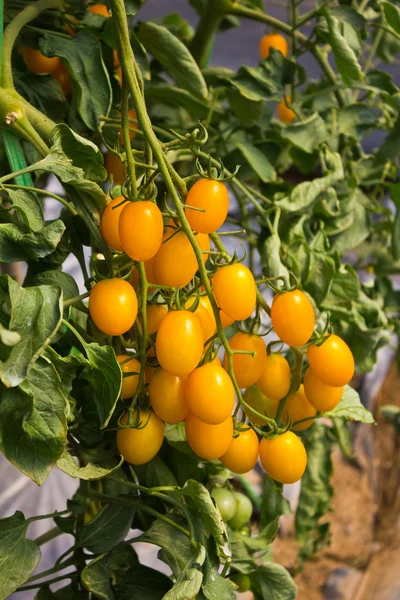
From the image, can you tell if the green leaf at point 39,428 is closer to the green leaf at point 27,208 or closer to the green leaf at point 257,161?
the green leaf at point 27,208

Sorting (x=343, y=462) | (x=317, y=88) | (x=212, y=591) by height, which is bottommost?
(x=343, y=462)

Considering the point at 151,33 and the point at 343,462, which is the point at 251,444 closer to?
the point at 151,33

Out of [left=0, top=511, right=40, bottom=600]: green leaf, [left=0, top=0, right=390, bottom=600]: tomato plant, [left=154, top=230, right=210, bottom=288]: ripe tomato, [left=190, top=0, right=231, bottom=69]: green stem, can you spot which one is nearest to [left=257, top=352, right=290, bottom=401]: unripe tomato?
[left=0, top=0, right=390, bottom=600]: tomato plant

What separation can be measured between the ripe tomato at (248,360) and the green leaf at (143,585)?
0.66ft

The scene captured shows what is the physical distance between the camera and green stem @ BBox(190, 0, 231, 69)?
0.75m

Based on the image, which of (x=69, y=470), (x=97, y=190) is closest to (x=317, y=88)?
(x=97, y=190)

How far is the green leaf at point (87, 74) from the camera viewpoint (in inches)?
20.6

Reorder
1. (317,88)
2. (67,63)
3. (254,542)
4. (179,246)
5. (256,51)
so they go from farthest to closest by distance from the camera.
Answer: (256,51) → (317,88) → (254,542) → (67,63) → (179,246)

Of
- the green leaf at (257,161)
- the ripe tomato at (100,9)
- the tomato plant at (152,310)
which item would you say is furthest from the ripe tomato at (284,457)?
the ripe tomato at (100,9)

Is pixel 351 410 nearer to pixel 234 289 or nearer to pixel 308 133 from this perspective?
pixel 234 289

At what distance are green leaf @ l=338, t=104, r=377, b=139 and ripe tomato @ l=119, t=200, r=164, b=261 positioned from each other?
1.48 ft

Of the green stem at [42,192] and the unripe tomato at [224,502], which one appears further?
the unripe tomato at [224,502]

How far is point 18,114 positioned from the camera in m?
0.45

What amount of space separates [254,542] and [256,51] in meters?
1.53
